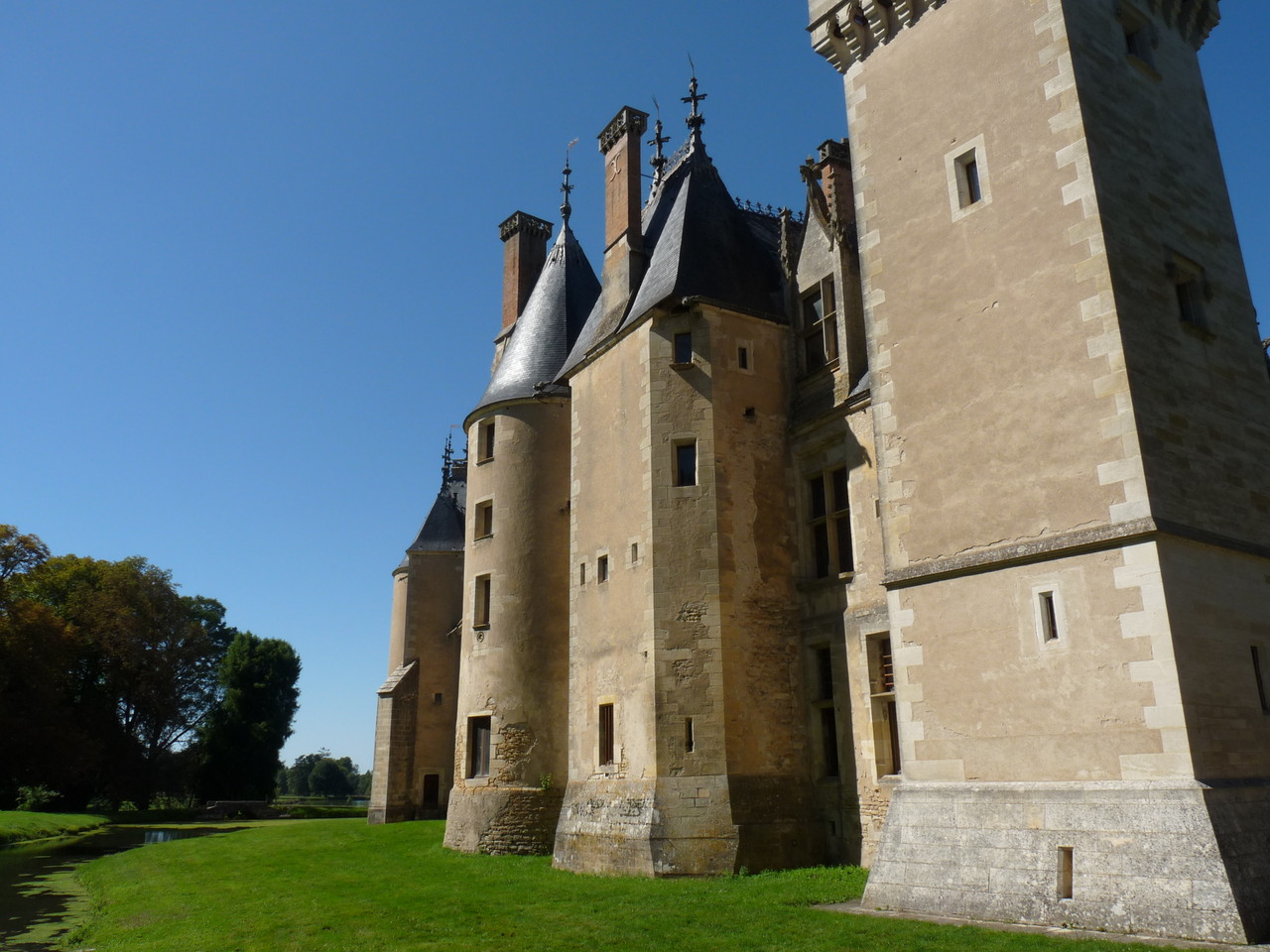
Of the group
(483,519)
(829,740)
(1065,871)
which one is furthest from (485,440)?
(1065,871)

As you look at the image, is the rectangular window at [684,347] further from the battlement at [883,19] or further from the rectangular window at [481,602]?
the rectangular window at [481,602]

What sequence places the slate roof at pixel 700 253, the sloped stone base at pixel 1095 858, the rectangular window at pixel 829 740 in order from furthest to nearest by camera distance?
the slate roof at pixel 700 253, the rectangular window at pixel 829 740, the sloped stone base at pixel 1095 858

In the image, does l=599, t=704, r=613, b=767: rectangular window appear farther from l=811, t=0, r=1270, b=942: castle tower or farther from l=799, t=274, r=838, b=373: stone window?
l=799, t=274, r=838, b=373: stone window

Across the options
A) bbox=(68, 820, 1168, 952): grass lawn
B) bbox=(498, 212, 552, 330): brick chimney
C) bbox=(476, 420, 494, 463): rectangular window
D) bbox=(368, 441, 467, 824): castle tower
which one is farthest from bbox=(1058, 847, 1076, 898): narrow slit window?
bbox=(368, 441, 467, 824): castle tower

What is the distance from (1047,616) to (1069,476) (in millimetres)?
1533

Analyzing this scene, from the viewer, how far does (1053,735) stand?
33.2 feet

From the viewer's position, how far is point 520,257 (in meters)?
28.3

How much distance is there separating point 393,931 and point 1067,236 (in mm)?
11035

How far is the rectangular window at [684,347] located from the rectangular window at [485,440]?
7.38 metres

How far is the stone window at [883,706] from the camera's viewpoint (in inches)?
579

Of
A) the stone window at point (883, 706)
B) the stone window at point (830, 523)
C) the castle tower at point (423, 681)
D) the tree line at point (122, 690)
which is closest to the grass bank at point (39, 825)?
the tree line at point (122, 690)

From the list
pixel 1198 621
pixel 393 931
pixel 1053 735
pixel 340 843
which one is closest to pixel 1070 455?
pixel 1198 621

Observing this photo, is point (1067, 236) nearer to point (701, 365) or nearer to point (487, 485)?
point (701, 365)

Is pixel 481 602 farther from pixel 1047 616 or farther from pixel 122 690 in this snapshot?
pixel 122 690
